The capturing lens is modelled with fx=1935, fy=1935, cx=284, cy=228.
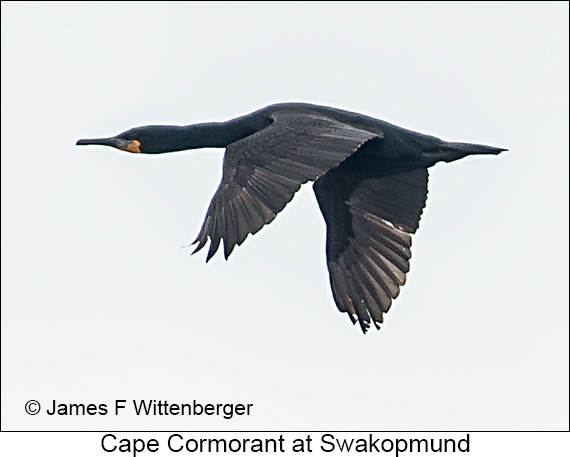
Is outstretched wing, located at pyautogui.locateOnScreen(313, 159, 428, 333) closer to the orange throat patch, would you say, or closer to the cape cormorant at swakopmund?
the cape cormorant at swakopmund

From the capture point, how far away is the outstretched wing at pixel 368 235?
573 inches

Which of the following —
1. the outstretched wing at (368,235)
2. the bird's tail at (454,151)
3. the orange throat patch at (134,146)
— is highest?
the orange throat patch at (134,146)

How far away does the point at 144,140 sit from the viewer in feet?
46.8

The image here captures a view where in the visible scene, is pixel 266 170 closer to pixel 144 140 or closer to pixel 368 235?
pixel 144 140

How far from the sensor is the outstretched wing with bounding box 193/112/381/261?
40.3 feet

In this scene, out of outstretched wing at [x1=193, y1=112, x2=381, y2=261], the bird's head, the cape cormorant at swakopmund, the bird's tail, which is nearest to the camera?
outstretched wing at [x1=193, y1=112, x2=381, y2=261]

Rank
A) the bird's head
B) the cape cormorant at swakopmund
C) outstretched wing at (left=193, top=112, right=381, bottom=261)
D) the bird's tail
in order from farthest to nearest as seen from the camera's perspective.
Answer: the bird's head → the bird's tail → the cape cormorant at swakopmund → outstretched wing at (left=193, top=112, right=381, bottom=261)

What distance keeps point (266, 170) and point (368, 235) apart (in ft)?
7.66

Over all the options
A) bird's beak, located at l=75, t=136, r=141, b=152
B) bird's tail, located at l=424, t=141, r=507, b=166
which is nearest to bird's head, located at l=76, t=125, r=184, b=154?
bird's beak, located at l=75, t=136, r=141, b=152

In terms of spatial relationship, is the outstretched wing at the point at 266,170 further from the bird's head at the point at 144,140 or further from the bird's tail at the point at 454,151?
the bird's head at the point at 144,140

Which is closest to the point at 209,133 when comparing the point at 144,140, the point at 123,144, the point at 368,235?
the point at 144,140

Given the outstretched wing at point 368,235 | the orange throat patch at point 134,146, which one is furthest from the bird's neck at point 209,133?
the outstretched wing at point 368,235
